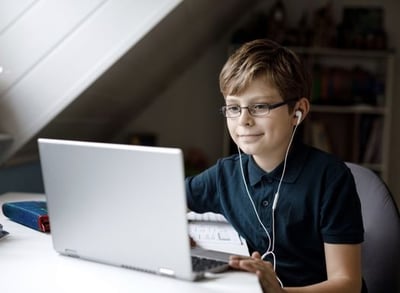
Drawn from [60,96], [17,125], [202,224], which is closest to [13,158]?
[17,125]

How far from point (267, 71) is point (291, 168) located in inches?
9.1

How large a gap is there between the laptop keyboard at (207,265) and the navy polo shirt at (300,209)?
0.83 feet

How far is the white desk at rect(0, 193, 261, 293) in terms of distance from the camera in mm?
903

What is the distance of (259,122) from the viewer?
45.8 inches

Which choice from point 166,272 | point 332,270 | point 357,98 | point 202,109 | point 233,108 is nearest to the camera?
point 166,272

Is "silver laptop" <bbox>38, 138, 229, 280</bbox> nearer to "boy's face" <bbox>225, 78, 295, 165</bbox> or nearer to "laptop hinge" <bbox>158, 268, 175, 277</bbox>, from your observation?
"laptop hinge" <bbox>158, 268, 175, 277</bbox>

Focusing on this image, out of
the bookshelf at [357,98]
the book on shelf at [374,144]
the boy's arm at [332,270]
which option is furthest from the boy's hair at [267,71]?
the book on shelf at [374,144]

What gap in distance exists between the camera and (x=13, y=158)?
2117mm

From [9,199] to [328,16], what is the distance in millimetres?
2653

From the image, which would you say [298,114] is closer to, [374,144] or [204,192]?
[204,192]

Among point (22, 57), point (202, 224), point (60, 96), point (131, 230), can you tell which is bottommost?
point (202, 224)

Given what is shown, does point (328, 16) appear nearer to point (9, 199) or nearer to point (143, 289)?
point (9, 199)

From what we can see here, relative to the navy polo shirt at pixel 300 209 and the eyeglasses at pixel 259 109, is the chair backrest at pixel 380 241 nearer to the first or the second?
the navy polo shirt at pixel 300 209


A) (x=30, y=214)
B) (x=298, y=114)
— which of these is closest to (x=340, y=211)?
(x=298, y=114)
